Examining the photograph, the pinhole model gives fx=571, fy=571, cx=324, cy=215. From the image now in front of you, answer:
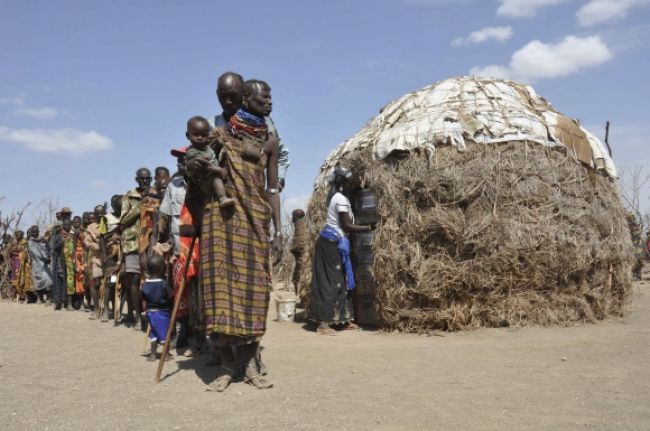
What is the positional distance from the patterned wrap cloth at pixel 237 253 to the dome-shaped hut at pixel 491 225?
301 cm

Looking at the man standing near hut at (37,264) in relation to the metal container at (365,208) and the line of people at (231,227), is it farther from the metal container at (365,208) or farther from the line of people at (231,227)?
the line of people at (231,227)

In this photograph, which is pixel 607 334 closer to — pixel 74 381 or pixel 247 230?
pixel 247 230

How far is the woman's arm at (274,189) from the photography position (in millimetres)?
3990

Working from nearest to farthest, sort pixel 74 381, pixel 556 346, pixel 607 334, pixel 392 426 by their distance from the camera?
pixel 392 426 → pixel 74 381 → pixel 556 346 → pixel 607 334

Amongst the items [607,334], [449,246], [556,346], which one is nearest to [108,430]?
[556,346]

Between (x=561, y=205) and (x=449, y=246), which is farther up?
(x=561, y=205)

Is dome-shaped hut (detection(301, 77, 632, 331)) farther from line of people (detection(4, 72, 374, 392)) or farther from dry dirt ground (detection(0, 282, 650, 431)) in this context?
line of people (detection(4, 72, 374, 392))

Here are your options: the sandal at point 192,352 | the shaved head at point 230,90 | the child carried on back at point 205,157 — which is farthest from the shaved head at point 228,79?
the sandal at point 192,352

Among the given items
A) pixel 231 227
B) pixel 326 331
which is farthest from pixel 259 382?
pixel 326 331

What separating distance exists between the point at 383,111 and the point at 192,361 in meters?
5.02

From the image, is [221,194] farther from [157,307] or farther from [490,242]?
[490,242]

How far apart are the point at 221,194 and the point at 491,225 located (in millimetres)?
3697

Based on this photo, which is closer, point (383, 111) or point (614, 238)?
point (614, 238)

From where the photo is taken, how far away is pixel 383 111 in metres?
8.50
